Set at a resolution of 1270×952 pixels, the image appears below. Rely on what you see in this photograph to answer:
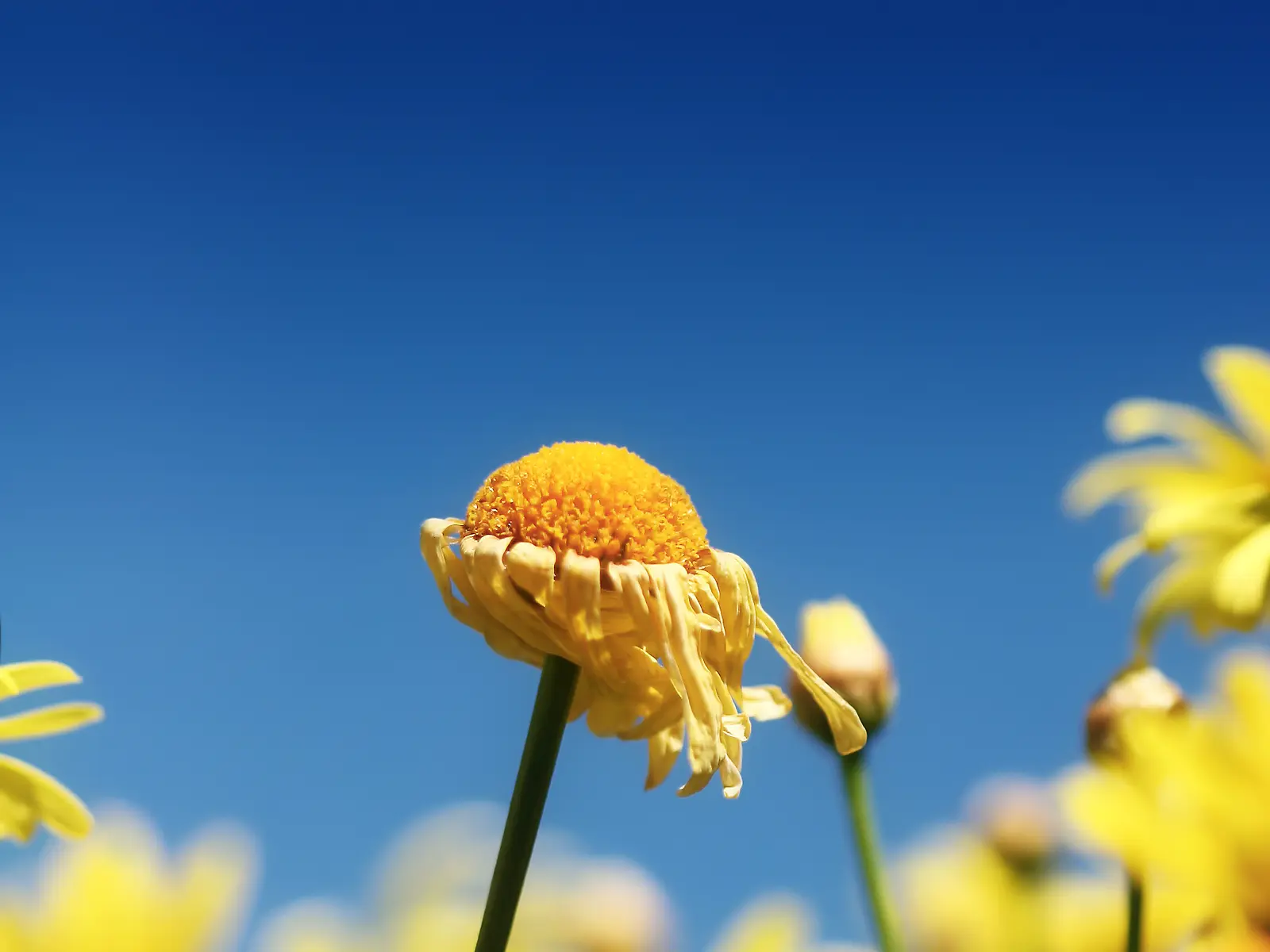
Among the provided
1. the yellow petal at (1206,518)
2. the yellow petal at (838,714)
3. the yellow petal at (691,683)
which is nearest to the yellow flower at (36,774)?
the yellow petal at (691,683)

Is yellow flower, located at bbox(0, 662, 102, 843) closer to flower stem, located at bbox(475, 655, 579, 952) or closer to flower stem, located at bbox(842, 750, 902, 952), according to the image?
flower stem, located at bbox(475, 655, 579, 952)

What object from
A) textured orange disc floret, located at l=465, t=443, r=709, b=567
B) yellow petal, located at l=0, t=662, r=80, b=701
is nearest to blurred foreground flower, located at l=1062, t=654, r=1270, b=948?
textured orange disc floret, located at l=465, t=443, r=709, b=567

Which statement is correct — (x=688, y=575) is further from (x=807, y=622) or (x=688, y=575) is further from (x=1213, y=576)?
(x=1213, y=576)

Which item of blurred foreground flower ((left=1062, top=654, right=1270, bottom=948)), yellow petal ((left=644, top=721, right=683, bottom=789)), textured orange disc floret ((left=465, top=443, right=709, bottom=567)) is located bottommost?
blurred foreground flower ((left=1062, top=654, right=1270, bottom=948))

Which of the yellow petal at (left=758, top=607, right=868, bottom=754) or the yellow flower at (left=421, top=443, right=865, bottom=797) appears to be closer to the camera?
the yellow flower at (left=421, top=443, right=865, bottom=797)

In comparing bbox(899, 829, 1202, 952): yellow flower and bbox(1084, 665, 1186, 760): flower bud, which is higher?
bbox(1084, 665, 1186, 760): flower bud
